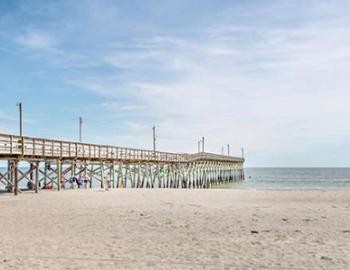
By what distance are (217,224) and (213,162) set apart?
2228 inches

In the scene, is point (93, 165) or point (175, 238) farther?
point (93, 165)

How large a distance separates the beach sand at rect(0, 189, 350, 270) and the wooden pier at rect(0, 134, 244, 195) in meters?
8.68

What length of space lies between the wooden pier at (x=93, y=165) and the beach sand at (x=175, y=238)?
28.5ft

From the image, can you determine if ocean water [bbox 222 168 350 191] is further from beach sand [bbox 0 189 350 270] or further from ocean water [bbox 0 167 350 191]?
beach sand [bbox 0 189 350 270]

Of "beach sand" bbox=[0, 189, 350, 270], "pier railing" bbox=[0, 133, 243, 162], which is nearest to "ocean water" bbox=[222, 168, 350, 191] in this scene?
"pier railing" bbox=[0, 133, 243, 162]

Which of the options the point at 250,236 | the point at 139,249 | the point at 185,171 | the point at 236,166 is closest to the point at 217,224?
the point at 250,236

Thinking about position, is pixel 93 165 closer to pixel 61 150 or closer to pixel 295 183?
pixel 61 150

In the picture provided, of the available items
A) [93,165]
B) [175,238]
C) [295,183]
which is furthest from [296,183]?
[175,238]

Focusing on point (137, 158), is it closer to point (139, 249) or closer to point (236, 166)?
point (139, 249)

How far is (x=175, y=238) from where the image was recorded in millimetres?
9898

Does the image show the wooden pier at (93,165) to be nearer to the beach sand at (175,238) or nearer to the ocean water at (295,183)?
the ocean water at (295,183)

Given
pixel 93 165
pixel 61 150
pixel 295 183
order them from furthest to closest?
pixel 295 183 < pixel 93 165 < pixel 61 150

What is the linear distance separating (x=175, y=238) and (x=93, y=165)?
1034 inches

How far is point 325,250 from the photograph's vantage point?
28.0 feet
